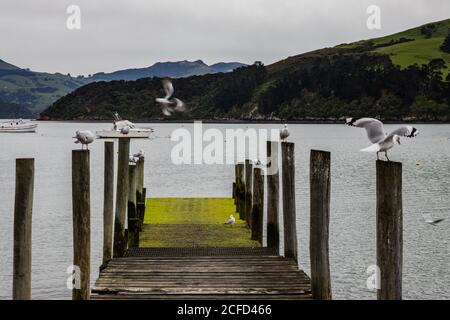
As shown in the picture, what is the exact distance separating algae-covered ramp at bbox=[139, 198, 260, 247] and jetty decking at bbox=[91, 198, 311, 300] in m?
0.03

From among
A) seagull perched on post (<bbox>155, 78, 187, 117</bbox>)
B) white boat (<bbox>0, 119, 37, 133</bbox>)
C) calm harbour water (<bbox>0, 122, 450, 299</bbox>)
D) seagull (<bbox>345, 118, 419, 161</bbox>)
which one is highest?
white boat (<bbox>0, 119, 37, 133</bbox>)

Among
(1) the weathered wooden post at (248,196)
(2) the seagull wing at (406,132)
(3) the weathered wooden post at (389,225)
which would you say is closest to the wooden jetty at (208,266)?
(1) the weathered wooden post at (248,196)

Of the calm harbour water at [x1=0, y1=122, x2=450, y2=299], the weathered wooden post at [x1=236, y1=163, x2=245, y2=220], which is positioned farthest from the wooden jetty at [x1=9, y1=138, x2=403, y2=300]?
the weathered wooden post at [x1=236, y1=163, x2=245, y2=220]

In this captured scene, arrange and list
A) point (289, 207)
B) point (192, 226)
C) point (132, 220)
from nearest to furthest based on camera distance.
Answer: point (289, 207)
point (132, 220)
point (192, 226)

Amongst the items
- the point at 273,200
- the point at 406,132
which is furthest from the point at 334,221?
the point at 406,132

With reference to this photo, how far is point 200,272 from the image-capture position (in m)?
14.3

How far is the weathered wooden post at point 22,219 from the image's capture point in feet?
39.7

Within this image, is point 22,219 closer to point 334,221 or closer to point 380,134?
point 380,134

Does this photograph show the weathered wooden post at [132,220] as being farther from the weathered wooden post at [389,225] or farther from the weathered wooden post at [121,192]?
the weathered wooden post at [389,225]

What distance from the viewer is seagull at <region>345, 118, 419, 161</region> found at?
11.4 m

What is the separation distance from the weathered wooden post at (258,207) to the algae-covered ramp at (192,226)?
29 cm

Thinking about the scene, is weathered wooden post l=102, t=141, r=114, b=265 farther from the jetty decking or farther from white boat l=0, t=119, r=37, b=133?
white boat l=0, t=119, r=37, b=133

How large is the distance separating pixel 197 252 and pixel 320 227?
5.48m

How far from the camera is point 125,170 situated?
17.7 m
